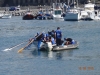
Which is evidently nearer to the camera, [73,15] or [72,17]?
[72,17]

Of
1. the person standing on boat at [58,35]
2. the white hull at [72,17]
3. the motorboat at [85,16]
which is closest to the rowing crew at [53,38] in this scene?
the person standing on boat at [58,35]

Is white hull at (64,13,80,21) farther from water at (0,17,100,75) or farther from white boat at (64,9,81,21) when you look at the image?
water at (0,17,100,75)

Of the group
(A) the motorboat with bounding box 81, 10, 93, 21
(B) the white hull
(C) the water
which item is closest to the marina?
(C) the water

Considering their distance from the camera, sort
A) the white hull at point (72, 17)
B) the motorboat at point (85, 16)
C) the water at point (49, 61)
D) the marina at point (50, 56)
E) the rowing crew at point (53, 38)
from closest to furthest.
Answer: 1. the water at point (49, 61)
2. the marina at point (50, 56)
3. the rowing crew at point (53, 38)
4. the white hull at point (72, 17)
5. the motorboat at point (85, 16)

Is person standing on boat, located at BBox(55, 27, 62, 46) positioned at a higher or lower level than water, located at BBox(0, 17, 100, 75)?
higher

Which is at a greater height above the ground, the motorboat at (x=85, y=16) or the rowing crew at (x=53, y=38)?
the rowing crew at (x=53, y=38)

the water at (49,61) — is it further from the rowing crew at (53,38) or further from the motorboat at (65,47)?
the rowing crew at (53,38)

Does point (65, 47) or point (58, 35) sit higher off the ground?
point (58, 35)

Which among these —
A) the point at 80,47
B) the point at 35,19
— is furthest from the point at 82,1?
the point at 80,47

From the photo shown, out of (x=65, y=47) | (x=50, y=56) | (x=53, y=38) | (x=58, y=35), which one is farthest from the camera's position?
(x=65, y=47)

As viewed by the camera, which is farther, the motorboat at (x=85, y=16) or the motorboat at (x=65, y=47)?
the motorboat at (x=85, y=16)

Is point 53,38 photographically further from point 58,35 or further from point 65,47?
point 65,47

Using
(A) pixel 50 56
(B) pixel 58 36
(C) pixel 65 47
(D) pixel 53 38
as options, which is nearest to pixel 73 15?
(C) pixel 65 47

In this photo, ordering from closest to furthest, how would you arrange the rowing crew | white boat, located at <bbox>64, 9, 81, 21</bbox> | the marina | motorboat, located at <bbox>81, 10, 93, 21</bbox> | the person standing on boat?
the marina < the rowing crew < the person standing on boat < white boat, located at <bbox>64, 9, 81, 21</bbox> < motorboat, located at <bbox>81, 10, 93, 21</bbox>
